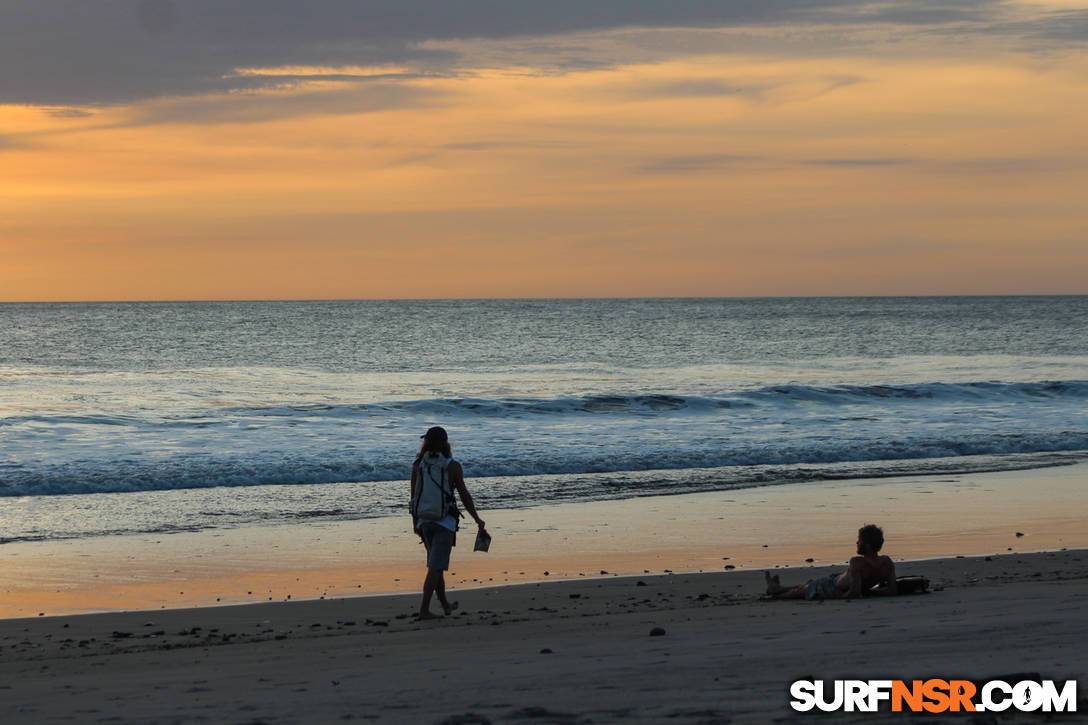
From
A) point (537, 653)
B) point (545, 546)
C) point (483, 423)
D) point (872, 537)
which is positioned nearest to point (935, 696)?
point (537, 653)

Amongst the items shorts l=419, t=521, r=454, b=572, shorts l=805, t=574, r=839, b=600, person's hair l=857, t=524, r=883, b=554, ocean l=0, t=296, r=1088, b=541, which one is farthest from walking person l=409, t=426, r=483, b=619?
ocean l=0, t=296, r=1088, b=541

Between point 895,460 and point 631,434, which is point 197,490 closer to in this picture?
point 631,434

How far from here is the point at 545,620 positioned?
25.9 feet

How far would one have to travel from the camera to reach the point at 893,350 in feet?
185

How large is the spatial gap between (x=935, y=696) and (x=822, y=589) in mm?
3277

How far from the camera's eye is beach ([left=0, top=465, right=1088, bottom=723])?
218 inches

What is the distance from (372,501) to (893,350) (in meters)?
46.7

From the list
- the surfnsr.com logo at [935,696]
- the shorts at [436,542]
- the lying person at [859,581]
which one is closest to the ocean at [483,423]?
the shorts at [436,542]

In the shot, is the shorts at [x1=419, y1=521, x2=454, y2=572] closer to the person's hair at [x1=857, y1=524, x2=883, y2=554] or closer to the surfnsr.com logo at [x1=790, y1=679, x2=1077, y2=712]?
the person's hair at [x1=857, y1=524, x2=883, y2=554]

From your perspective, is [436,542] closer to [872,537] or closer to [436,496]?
[436,496]

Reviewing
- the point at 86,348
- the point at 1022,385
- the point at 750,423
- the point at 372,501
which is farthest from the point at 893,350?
the point at 372,501

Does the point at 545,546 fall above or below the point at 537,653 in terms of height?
above

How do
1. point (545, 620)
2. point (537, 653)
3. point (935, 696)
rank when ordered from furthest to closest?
point (545, 620) < point (537, 653) < point (935, 696)

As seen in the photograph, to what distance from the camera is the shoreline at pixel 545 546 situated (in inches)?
369
